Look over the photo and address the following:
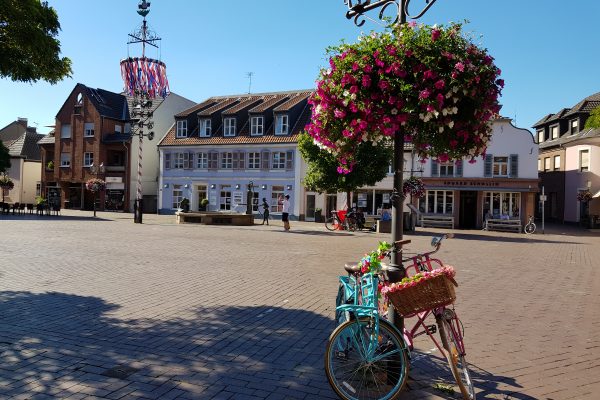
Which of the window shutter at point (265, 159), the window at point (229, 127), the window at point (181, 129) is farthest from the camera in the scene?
the window at point (181, 129)

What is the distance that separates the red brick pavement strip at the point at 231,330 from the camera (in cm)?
416

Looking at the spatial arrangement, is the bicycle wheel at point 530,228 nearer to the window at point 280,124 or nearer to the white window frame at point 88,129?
the window at point 280,124

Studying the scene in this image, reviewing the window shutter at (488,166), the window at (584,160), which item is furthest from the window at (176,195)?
the window at (584,160)

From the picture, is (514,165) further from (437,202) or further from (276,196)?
(276,196)

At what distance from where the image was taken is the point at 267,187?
39750mm

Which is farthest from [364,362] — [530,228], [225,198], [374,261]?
[225,198]

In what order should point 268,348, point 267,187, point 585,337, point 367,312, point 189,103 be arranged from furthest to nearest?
point 189,103, point 267,187, point 585,337, point 268,348, point 367,312

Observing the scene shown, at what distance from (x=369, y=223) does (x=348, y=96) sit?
26792mm

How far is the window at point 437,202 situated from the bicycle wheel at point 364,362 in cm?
3295

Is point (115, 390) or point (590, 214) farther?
point (590, 214)

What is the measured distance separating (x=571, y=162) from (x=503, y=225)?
1453cm

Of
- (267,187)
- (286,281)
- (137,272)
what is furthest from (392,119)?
(267,187)

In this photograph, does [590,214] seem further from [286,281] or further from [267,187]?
[286,281]

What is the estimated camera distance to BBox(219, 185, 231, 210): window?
41500 mm
